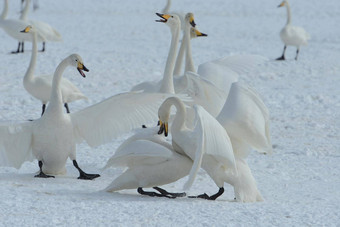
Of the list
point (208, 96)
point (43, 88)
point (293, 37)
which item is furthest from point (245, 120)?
point (293, 37)

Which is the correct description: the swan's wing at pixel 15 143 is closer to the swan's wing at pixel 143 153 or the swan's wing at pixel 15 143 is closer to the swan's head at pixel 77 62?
the swan's head at pixel 77 62

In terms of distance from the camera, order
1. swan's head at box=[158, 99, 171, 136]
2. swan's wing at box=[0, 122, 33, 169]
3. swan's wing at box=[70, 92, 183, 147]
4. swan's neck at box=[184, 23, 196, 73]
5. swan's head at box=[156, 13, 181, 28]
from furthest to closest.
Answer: swan's neck at box=[184, 23, 196, 73] → swan's head at box=[156, 13, 181, 28] → swan's wing at box=[70, 92, 183, 147] → swan's wing at box=[0, 122, 33, 169] → swan's head at box=[158, 99, 171, 136]

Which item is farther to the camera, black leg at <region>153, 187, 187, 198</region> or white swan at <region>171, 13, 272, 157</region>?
white swan at <region>171, 13, 272, 157</region>

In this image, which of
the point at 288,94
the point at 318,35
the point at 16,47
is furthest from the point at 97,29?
the point at 288,94

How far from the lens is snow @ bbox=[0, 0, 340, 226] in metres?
4.73

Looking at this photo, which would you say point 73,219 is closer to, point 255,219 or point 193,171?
point 193,171

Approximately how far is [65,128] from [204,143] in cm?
141

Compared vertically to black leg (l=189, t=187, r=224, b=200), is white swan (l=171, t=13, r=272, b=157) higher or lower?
higher

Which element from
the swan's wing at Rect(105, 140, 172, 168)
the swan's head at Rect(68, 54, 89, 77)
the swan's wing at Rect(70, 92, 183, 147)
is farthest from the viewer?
the swan's head at Rect(68, 54, 89, 77)

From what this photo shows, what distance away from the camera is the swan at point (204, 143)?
15.9 ft

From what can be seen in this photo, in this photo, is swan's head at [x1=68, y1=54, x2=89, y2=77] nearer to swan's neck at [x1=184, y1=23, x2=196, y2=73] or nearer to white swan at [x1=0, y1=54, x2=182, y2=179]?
white swan at [x1=0, y1=54, x2=182, y2=179]

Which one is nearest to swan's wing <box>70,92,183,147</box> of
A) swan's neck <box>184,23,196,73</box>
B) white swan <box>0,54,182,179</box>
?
white swan <box>0,54,182,179</box>

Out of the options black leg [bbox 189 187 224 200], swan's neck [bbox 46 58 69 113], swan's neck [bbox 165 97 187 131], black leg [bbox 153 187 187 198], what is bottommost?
black leg [bbox 153 187 187 198]

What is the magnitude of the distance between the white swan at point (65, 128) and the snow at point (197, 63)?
195 mm
